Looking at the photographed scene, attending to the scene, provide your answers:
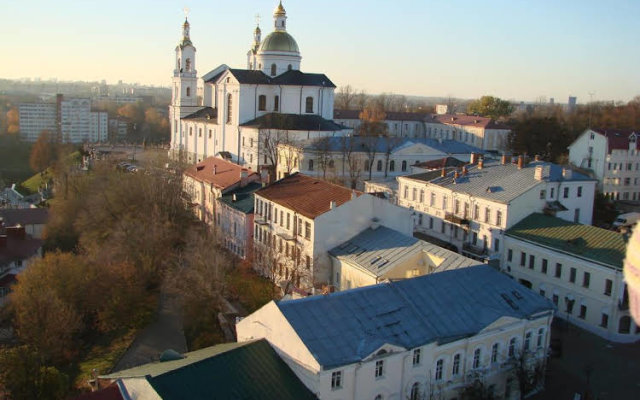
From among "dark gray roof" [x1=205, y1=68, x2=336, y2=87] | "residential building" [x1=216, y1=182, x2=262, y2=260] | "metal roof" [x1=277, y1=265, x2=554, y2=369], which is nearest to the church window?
"dark gray roof" [x1=205, y1=68, x2=336, y2=87]

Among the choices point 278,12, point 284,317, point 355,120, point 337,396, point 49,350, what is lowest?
point 49,350

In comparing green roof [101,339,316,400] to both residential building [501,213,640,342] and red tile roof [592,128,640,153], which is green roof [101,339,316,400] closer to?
residential building [501,213,640,342]

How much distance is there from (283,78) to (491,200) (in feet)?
87.3

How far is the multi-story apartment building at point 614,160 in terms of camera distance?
1889 inches

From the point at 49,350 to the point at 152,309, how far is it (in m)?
4.29

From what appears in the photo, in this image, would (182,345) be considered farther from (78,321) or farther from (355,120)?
(355,120)

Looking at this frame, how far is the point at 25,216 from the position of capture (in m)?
40.6

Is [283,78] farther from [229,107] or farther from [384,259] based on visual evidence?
[384,259]

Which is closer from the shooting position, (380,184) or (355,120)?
(380,184)

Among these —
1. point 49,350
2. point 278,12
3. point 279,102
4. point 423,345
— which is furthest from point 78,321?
point 278,12

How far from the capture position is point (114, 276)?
25984mm

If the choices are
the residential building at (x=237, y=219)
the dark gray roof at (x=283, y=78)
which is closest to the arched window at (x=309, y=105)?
the dark gray roof at (x=283, y=78)

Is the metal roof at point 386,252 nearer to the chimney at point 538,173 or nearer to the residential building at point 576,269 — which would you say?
the residential building at point 576,269

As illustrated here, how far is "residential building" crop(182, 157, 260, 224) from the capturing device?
117 feet
